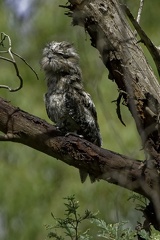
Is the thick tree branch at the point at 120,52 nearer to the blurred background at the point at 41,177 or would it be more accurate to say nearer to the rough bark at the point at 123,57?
the rough bark at the point at 123,57

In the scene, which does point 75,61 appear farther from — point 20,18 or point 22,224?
point 20,18

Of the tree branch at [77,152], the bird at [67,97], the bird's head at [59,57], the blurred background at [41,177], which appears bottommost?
the tree branch at [77,152]

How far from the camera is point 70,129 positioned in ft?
14.5

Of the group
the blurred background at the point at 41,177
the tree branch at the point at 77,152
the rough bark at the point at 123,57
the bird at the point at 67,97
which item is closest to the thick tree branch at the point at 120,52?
the rough bark at the point at 123,57

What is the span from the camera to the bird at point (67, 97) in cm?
443

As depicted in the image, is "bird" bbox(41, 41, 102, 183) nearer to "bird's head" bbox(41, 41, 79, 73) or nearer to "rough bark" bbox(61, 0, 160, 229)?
"bird's head" bbox(41, 41, 79, 73)

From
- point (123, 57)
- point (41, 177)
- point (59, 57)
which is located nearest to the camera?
point (123, 57)

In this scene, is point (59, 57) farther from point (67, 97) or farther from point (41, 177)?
point (41, 177)

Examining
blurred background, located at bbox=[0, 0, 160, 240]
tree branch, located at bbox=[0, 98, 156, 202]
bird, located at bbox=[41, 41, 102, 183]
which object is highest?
blurred background, located at bbox=[0, 0, 160, 240]

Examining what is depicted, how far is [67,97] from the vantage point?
175 inches

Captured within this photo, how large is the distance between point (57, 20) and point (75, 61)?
7.58ft

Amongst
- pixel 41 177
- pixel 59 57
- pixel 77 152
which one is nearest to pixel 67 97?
pixel 59 57

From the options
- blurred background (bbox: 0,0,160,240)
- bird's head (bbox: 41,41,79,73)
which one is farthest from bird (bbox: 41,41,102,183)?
blurred background (bbox: 0,0,160,240)

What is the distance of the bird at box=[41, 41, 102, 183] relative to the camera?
4434 millimetres
